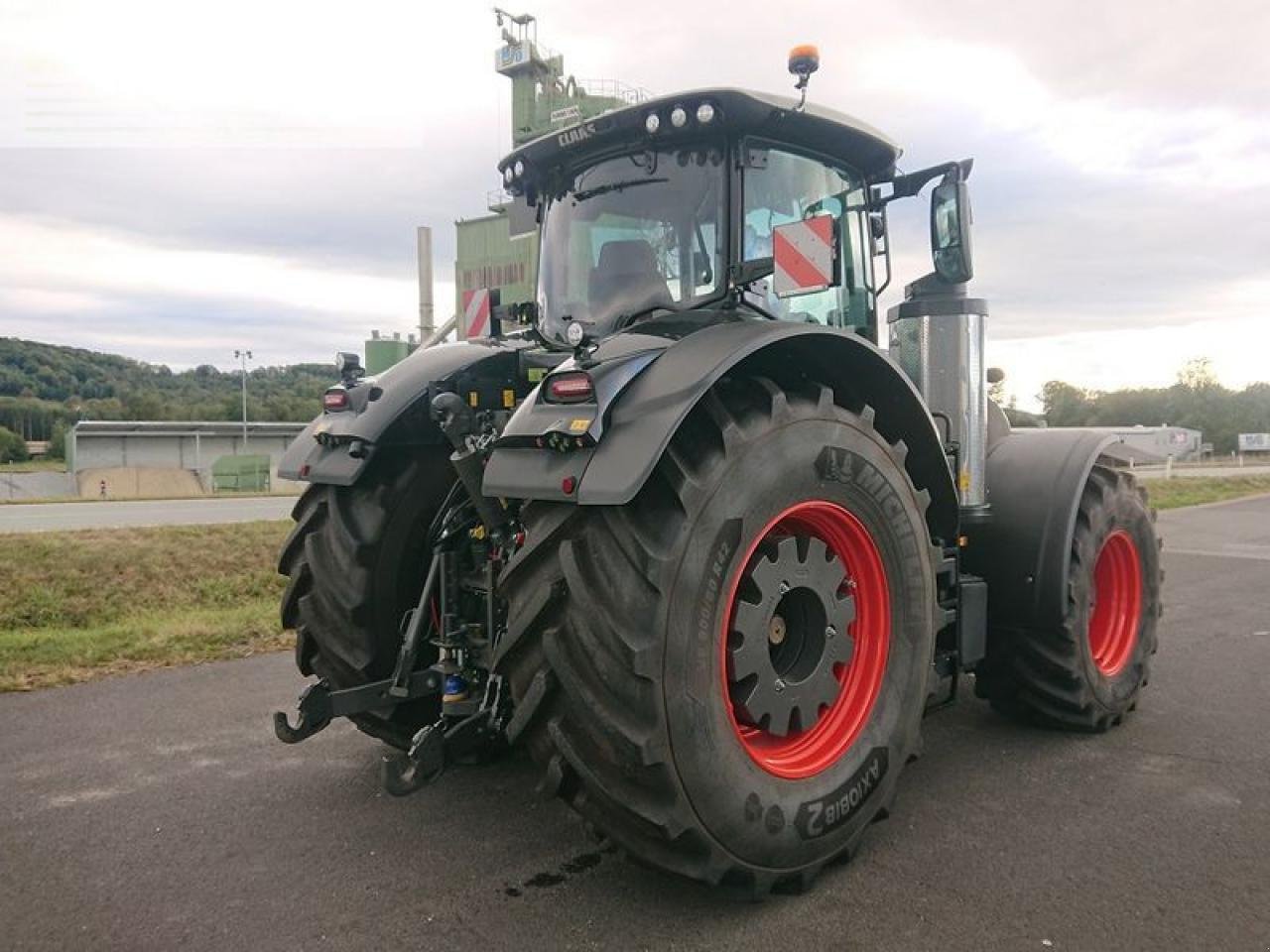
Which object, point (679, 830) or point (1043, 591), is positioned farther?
point (1043, 591)

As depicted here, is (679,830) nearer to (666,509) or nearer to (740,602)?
(740,602)

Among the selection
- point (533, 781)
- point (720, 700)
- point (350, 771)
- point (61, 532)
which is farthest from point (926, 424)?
point (61, 532)

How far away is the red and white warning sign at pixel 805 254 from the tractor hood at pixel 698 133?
515mm

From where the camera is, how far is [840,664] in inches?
131

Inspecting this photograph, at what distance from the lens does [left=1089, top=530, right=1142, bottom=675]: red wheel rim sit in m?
4.87

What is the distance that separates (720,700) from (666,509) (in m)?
0.59

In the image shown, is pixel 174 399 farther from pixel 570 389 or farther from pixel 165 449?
pixel 570 389

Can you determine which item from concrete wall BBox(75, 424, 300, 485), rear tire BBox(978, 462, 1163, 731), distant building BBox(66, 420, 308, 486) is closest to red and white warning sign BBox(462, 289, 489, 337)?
rear tire BBox(978, 462, 1163, 731)

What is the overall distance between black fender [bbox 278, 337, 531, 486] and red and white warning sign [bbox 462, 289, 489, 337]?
1.09 ft

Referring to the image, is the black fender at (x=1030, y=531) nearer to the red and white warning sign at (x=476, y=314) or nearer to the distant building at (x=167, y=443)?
the red and white warning sign at (x=476, y=314)

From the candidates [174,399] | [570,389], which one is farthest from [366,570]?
[174,399]

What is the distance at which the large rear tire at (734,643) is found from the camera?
8.65 feet

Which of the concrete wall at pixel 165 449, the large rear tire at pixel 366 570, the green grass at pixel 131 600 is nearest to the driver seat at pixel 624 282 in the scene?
the large rear tire at pixel 366 570

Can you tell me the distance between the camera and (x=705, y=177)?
3.56 meters
